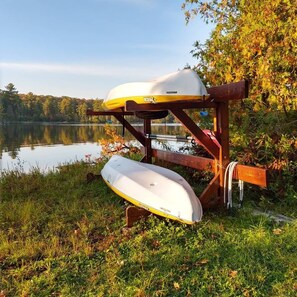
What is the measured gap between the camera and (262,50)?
163 inches

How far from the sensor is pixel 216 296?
7.30ft

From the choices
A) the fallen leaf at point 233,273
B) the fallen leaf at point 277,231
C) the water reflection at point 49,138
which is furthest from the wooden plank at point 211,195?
the water reflection at point 49,138

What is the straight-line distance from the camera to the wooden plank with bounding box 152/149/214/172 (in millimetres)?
4113

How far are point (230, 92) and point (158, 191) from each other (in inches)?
55.0

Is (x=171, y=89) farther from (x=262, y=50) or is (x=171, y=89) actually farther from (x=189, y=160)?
(x=262, y=50)

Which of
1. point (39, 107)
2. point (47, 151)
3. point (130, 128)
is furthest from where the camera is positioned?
point (39, 107)

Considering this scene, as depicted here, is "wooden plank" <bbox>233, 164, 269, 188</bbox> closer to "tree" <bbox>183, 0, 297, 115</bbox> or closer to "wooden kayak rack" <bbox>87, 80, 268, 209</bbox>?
"wooden kayak rack" <bbox>87, 80, 268, 209</bbox>

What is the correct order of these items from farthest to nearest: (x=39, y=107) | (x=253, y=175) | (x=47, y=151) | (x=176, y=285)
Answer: (x=39, y=107) < (x=47, y=151) < (x=253, y=175) < (x=176, y=285)

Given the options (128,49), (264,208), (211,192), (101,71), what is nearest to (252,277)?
(211,192)

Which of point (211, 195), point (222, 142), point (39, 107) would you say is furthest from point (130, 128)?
point (39, 107)

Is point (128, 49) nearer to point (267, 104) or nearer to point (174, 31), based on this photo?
point (174, 31)

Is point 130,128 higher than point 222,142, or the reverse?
point 130,128

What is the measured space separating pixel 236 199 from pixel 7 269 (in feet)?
9.90

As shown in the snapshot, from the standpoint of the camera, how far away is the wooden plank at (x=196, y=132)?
3655 millimetres
